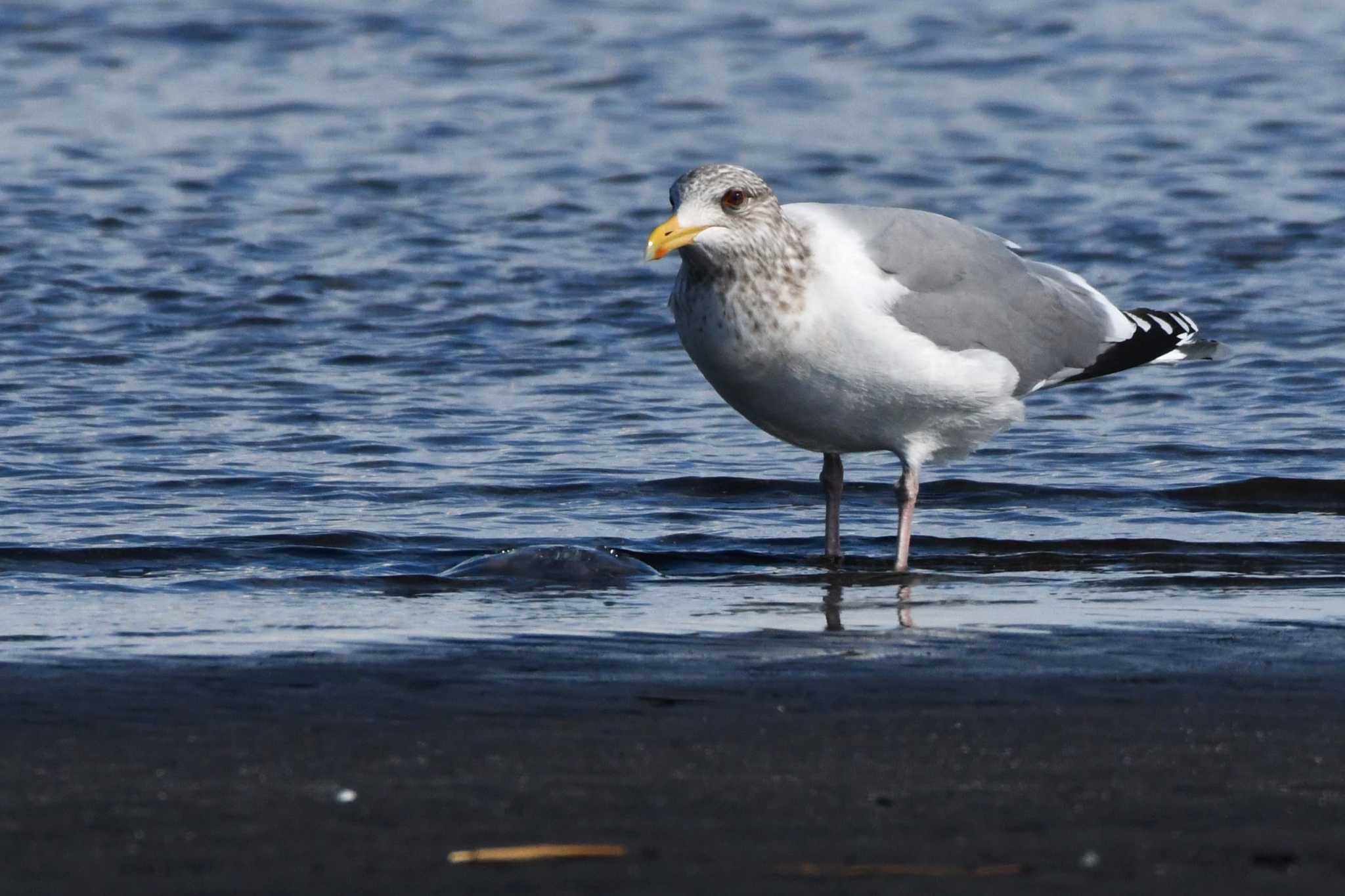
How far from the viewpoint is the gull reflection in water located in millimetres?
6043

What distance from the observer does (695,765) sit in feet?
14.4

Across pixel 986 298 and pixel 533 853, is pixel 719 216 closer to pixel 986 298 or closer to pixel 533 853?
pixel 986 298

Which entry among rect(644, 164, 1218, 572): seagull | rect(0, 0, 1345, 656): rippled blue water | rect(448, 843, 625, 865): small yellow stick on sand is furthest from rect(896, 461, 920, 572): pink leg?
rect(448, 843, 625, 865): small yellow stick on sand

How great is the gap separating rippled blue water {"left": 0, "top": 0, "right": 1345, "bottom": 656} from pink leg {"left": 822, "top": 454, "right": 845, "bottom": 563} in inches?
3.6

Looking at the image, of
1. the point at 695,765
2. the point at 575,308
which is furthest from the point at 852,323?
the point at 575,308

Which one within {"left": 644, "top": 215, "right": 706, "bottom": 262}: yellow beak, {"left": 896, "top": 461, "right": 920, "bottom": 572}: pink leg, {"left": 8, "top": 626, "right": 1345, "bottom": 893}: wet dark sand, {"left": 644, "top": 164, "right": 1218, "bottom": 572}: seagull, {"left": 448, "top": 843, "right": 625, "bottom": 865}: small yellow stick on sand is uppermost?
{"left": 644, "top": 215, "right": 706, "bottom": 262}: yellow beak

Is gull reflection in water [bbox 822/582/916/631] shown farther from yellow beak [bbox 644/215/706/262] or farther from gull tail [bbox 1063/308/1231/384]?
gull tail [bbox 1063/308/1231/384]

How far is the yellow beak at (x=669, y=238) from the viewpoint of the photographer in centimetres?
649

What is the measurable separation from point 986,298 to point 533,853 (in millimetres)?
3994

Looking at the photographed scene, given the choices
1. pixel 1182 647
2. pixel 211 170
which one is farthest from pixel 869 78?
pixel 1182 647

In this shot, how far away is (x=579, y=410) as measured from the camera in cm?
955

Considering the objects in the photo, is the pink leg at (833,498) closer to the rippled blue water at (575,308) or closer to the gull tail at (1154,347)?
the rippled blue water at (575,308)

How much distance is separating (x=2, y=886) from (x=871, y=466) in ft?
18.3

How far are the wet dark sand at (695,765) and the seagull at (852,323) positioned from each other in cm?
134
